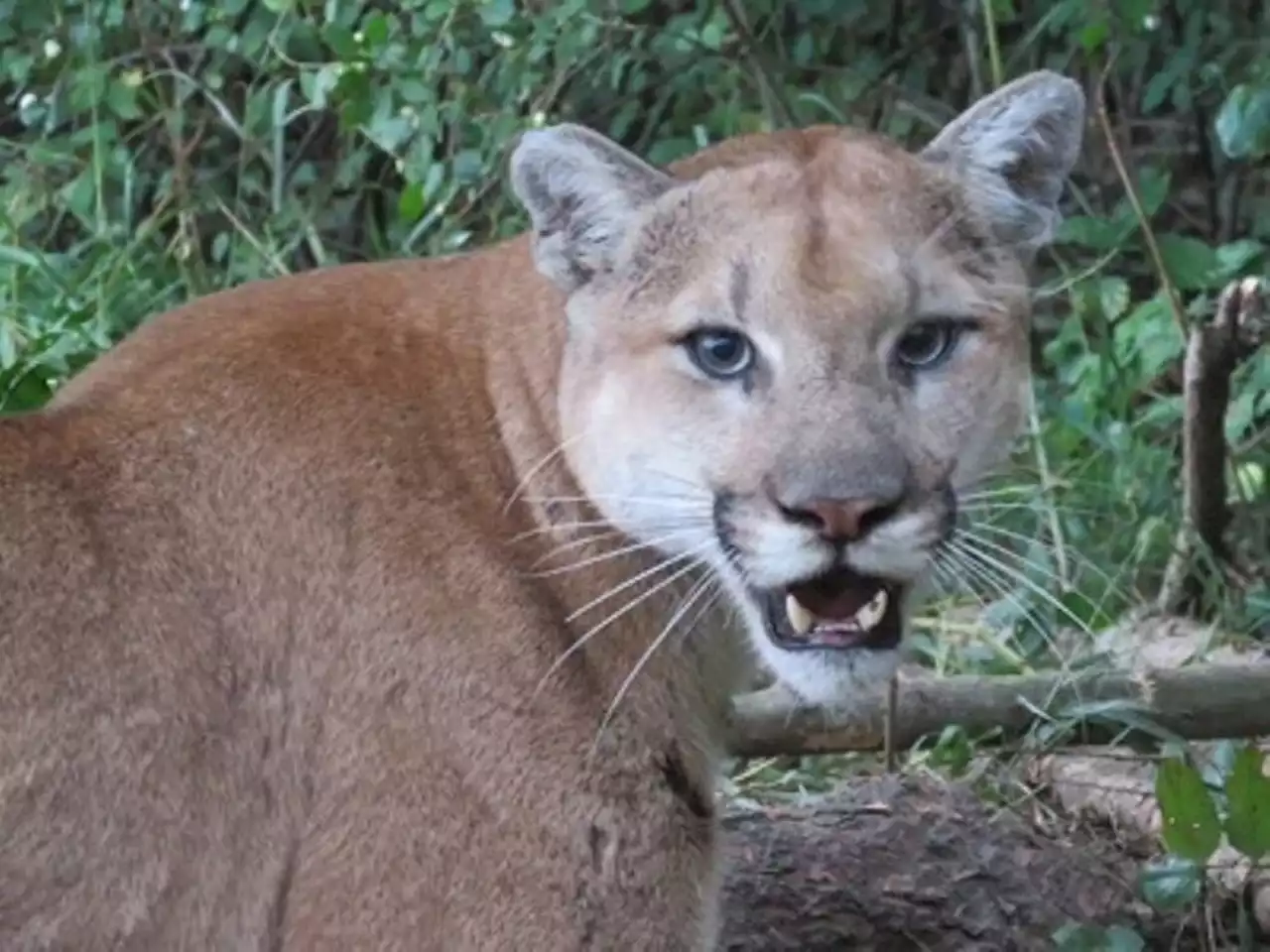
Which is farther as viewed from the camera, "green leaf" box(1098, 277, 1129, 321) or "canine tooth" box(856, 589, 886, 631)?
"green leaf" box(1098, 277, 1129, 321)

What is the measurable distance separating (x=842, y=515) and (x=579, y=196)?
735 mm

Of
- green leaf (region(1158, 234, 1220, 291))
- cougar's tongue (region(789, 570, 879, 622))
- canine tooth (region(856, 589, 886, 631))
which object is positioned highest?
cougar's tongue (region(789, 570, 879, 622))

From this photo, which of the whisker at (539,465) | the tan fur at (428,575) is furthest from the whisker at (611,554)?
the whisker at (539,465)

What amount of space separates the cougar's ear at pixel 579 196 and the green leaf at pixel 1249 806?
130cm

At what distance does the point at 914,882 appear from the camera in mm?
4473

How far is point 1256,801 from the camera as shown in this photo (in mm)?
3889

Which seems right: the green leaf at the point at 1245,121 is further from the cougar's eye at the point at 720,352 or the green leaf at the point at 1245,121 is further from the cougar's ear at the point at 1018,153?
the cougar's eye at the point at 720,352

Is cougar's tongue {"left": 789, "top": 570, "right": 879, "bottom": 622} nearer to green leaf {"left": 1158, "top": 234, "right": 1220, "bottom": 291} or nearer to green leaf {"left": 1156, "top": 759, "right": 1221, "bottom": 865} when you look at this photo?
green leaf {"left": 1156, "top": 759, "right": 1221, "bottom": 865}

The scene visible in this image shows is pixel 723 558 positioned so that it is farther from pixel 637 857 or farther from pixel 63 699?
pixel 63 699

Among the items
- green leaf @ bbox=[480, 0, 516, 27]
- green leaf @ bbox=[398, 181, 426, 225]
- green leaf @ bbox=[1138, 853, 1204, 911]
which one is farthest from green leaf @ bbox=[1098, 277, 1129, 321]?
green leaf @ bbox=[1138, 853, 1204, 911]

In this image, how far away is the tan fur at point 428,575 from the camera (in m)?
3.26

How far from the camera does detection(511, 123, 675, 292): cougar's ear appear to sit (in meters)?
3.62

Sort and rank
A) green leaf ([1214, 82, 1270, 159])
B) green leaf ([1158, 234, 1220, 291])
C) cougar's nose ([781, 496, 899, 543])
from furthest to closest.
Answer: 1. green leaf ([1158, 234, 1220, 291])
2. green leaf ([1214, 82, 1270, 159])
3. cougar's nose ([781, 496, 899, 543])

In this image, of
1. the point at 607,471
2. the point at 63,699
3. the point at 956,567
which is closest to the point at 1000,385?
the point at 956,567
